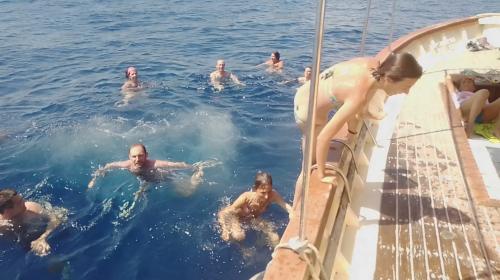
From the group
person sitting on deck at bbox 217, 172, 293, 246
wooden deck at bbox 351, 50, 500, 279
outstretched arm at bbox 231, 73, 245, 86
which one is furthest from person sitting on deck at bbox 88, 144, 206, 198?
outstretched arm at bbox 231, 73, 245, 86

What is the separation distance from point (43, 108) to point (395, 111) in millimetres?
8327

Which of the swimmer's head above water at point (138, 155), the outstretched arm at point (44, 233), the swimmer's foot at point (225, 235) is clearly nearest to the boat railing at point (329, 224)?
the swimmer's foot at point (225, 235)

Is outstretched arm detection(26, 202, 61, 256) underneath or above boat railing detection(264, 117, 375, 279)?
underneath

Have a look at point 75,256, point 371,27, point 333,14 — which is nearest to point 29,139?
point 75,256

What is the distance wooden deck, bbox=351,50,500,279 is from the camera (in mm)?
3014

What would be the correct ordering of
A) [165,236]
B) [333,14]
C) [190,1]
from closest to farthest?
1. [165,236]
2. [333,14]
3. [190,1]

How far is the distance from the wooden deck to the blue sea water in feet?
6.31

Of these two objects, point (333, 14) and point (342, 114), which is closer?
point (342, 114)

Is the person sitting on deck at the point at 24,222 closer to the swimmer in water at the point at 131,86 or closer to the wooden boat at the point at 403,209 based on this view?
the wooden boat at the point at 403,209

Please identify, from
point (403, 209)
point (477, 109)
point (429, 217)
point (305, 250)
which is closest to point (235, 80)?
point (477, 109)

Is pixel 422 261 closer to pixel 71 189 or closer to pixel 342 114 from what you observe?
pixel 342 114

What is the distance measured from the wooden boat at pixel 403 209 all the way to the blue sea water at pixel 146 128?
1.79 metres

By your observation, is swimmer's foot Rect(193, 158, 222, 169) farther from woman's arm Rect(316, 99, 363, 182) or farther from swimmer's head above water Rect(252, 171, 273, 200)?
woman's arm Rect(316, 99, 363, 182)

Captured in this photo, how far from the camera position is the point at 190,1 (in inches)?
1065
